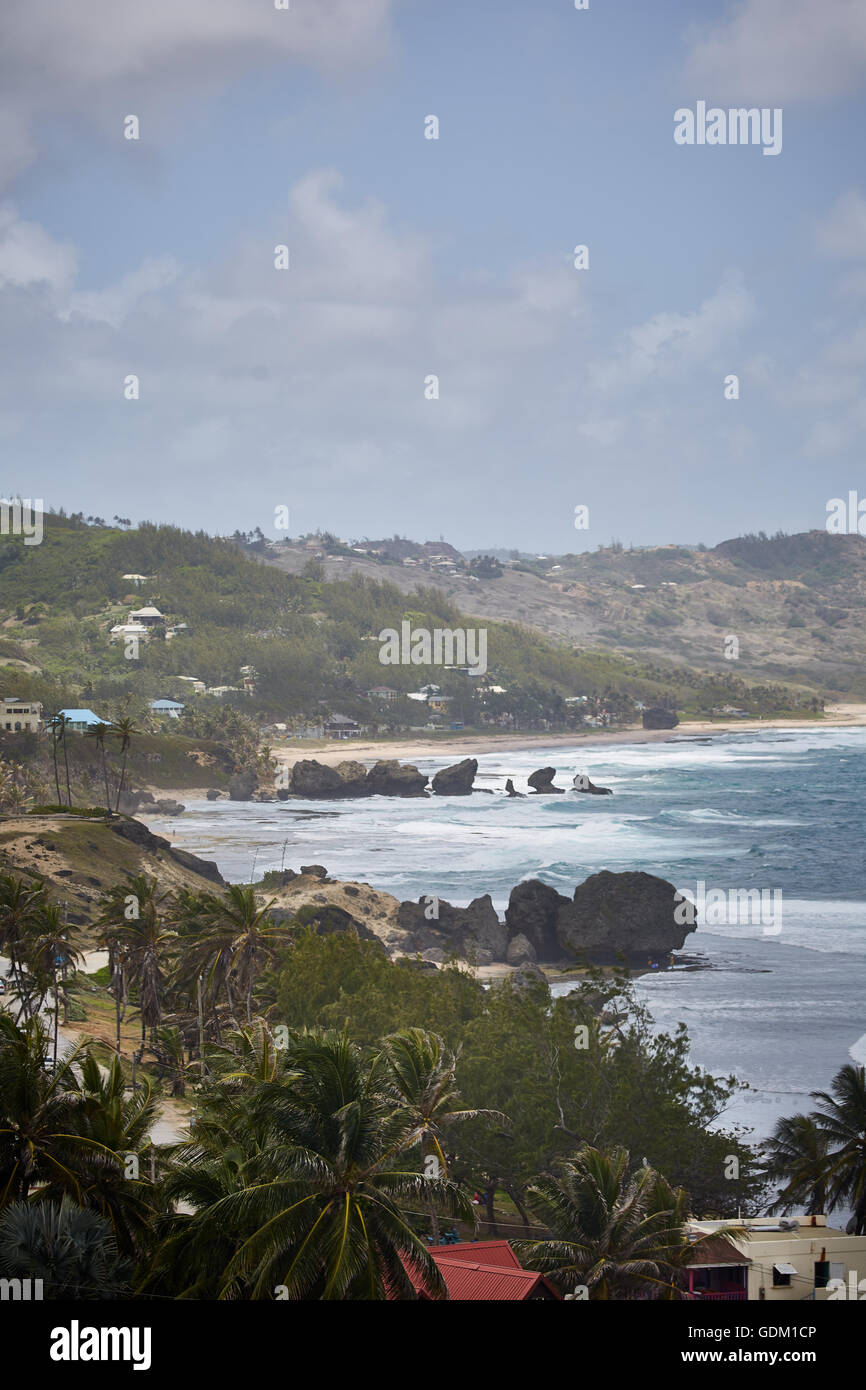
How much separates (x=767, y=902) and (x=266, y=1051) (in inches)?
2494

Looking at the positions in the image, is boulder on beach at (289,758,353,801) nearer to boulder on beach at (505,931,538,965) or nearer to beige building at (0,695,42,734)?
beige building at (0,695,42,734)

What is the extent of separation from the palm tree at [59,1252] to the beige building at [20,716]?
10516 centimetres

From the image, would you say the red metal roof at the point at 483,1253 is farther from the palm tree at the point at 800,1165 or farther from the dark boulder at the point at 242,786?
the dark boulder at the point at 242,786

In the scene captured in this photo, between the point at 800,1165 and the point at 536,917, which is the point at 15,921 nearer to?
the point at 800,1165

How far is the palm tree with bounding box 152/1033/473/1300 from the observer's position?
17.1 metres

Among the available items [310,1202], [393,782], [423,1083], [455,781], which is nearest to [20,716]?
[393,782]

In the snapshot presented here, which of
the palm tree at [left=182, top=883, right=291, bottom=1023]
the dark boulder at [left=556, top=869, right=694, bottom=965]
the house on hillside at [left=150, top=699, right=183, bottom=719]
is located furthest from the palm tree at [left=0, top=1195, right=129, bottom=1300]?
the house on hillside at [left=150, top=699, right=183, bottom=719]

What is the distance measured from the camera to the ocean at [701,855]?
52.4 m

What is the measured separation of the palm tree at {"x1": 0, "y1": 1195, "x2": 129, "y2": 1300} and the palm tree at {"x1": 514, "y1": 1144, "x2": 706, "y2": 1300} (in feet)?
24.4

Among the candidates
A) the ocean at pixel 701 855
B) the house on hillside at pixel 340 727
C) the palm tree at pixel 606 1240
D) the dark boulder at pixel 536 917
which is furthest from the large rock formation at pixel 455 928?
the house on hillside at pixel 340 727

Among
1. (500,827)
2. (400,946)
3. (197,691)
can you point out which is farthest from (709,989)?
(197,691)

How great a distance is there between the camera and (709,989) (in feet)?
194

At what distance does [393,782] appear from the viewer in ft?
440
